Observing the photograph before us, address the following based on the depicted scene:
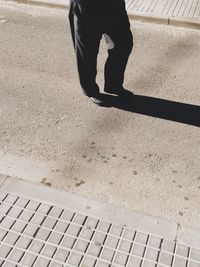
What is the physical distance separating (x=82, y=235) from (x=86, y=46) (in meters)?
2.36

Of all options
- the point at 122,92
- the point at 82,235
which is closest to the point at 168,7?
the point at 122,92

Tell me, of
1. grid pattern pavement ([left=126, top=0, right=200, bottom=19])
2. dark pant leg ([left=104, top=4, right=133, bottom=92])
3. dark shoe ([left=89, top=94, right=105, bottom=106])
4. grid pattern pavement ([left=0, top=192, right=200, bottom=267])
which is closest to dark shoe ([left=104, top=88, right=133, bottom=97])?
dark pant leg ([left=104, top=4, right=133, bottom=92])

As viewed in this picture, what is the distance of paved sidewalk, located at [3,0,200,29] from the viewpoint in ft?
24.5

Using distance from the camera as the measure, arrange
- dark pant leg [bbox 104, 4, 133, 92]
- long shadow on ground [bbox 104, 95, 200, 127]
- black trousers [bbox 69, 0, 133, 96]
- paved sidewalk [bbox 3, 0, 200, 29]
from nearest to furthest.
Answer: black trousers [bbox 69, 0, 133, 96], dark pant leg [bbox 104, 4, 133, 92], long shadow on ground [bbox 104, 95, 200, 127], paved sidewalk [bbox 3, 0, 200, 29]

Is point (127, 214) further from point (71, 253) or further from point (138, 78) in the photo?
point (138, 78)

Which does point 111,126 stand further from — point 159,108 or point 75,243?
point 75,243

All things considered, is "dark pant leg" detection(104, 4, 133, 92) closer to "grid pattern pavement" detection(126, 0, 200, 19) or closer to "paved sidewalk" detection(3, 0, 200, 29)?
"paved sidewalk" detection(3, 0, 200, 29)

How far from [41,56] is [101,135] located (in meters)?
2.35

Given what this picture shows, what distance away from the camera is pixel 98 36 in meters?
4.92

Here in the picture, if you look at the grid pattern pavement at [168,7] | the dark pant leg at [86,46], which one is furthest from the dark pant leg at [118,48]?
the grid pattern pavement at [168,7]

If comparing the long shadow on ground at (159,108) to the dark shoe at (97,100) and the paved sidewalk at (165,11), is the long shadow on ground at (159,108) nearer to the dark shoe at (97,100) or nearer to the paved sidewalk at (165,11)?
the dark shoe at (97,100)

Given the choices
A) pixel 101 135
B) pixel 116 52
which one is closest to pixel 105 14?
pixel 116 52

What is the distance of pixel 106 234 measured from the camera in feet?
11.8

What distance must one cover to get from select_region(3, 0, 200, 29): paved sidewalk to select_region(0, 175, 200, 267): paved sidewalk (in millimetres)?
4641
